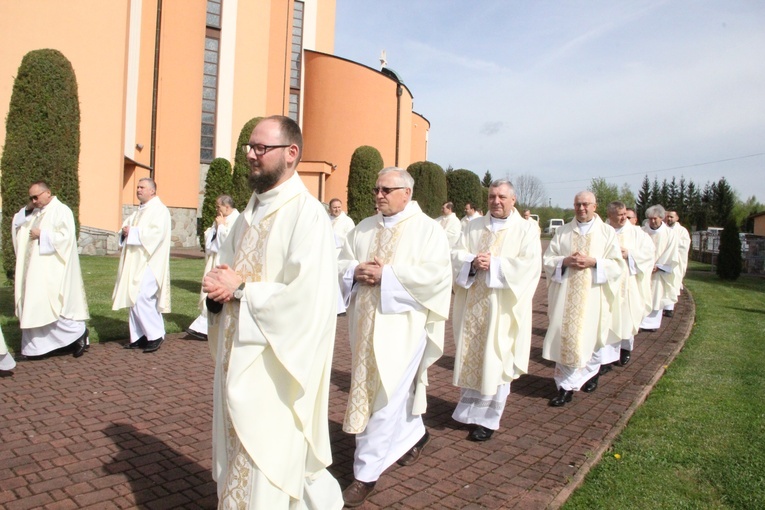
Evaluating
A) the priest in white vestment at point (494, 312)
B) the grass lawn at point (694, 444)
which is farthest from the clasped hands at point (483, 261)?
the grass lawn at point (694, 444)

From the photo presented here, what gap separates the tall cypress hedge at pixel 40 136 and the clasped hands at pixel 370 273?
1022 centimetres

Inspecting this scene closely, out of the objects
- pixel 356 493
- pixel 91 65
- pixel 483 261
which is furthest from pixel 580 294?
pixel 91 65

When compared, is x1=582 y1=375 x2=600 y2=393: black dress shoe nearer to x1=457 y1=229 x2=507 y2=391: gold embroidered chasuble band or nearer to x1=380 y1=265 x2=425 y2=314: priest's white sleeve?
x1=457 y1=229 x2=507 y2=391: gold embroidered chasuble band

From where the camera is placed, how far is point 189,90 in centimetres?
2759

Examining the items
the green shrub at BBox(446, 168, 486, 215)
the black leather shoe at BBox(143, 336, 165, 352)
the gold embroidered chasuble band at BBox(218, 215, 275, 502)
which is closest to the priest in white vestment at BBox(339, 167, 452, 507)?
the gold embroidered chasuble band at BBox(218, 215, 275, 502)

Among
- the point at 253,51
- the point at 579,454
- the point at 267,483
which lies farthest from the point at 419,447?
the point at 253,51

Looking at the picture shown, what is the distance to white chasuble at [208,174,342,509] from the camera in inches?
113

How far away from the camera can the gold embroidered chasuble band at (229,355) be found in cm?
288

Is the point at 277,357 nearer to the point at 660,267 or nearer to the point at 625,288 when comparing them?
the point at 625,288

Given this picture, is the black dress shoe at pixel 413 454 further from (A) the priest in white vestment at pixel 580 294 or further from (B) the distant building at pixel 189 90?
(B) the distant building at pixel 189 90

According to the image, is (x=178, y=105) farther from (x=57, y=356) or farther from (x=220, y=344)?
(x=220, y=344)

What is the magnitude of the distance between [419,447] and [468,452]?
1.43ft

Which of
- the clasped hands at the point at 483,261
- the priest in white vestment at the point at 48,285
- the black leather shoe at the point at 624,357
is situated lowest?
the black leather shoe at the point at 624,357

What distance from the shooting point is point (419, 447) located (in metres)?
4.93
